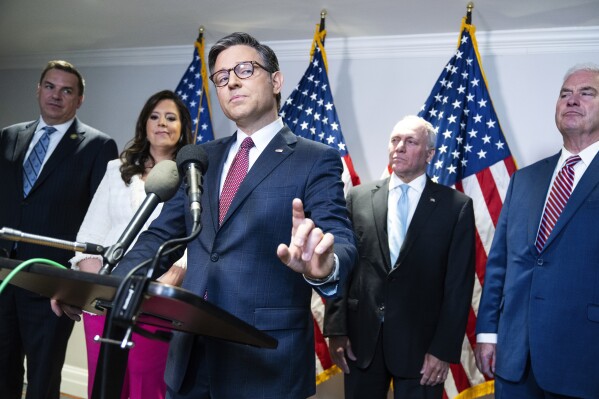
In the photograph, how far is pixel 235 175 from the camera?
1.64 metres

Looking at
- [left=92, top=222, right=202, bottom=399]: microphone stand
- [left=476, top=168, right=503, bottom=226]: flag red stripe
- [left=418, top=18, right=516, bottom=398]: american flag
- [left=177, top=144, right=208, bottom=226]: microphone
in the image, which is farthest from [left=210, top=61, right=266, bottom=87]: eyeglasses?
[left=476, top=168, right=503, bottom=226]: flag red stripe

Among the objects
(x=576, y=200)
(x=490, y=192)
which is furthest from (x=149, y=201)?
(x=490, y=192)

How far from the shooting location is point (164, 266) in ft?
5.06

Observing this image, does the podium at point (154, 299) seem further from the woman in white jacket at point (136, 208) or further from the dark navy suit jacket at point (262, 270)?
the woman in white jacket at point (136, 208)

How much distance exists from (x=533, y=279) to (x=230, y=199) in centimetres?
120

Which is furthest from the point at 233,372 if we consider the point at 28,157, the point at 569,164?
the point at 28,157

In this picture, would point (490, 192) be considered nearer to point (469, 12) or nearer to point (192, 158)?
point (469, 12)

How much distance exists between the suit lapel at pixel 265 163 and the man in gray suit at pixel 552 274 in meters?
1.08

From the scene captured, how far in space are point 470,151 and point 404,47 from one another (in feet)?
3.01

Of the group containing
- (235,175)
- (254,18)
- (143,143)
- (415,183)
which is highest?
(254,18)

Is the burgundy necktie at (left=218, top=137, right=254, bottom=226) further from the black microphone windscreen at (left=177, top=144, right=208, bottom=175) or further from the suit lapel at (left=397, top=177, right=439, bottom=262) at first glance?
the suit lapel at (left=397, top=177, right=439, bottom=262)

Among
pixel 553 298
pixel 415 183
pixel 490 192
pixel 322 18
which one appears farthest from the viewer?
pixel 322 18

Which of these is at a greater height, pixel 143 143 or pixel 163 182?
pixel 143 143

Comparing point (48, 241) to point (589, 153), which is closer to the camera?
point (48, 241)
